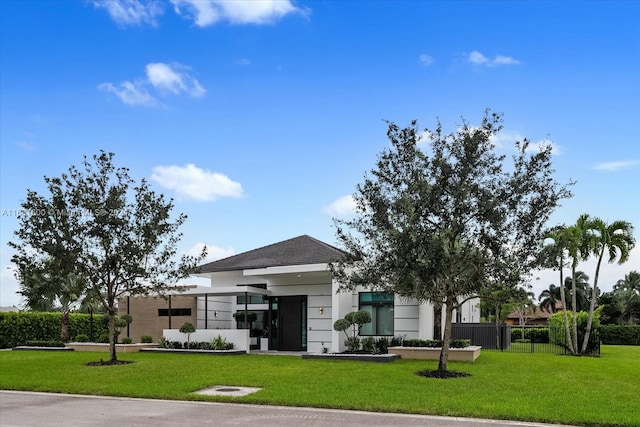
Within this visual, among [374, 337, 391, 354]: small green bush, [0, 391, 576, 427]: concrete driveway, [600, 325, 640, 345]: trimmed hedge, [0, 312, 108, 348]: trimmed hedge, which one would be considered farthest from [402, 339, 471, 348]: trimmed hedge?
[600, 325, 640, 345]: trimmed hedge

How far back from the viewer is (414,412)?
455 inches

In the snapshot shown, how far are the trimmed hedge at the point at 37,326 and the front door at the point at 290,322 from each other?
9.79m

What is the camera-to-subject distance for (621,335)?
144 ft

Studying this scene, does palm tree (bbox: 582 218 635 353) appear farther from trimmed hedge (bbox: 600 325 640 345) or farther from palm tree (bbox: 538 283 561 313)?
palm tree (bbox: 538 283 561 313)

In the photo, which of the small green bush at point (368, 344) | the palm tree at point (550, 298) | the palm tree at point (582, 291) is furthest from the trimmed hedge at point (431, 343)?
the palm tree at point (550, 298)

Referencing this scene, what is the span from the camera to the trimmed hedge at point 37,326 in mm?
32844

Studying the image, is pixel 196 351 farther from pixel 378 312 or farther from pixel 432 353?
pixel 432 353

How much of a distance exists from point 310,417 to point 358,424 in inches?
41.0

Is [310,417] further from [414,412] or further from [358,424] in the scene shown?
[414,412]

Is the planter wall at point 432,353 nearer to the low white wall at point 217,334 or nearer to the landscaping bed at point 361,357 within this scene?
the landscaping bed at point 361,357

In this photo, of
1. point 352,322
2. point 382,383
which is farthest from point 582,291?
point 382,383

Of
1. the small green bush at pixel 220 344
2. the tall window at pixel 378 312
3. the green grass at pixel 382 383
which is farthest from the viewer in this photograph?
the small green bush at pixel 220 344

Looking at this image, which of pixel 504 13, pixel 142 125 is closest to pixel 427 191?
pixel 504 13

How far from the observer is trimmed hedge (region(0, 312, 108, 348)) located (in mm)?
32844
